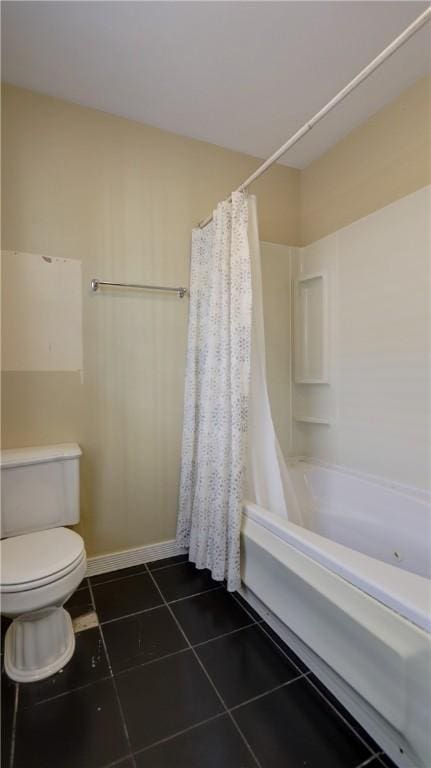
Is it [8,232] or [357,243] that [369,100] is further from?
[8,232]

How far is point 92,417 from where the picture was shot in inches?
76.8

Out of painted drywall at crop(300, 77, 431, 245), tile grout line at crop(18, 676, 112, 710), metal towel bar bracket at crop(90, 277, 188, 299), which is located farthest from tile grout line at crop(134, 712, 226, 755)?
painted drywall at crop(300, 77, 431, 245)

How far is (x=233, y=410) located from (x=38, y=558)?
3.29ft

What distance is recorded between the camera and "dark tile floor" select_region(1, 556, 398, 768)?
1039mm

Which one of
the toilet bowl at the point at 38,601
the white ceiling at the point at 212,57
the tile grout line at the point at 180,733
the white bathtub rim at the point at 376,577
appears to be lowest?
the tile grout line at the point at 180,733

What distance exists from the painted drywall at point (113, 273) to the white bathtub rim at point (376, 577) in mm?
1043

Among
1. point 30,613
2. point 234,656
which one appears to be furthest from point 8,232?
point 234,656

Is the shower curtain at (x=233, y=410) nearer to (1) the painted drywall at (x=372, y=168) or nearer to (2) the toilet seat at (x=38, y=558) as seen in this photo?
(2) the toilet seat at (x=38, y=558)

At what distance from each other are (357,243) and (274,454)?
1327mm

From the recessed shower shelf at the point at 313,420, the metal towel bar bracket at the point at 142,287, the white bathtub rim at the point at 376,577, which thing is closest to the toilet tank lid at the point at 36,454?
the metal towel bar bracket at the point at 142,287

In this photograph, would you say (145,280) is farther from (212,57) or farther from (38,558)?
(38,558)

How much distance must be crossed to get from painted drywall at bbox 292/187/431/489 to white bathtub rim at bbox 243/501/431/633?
2.70 feet

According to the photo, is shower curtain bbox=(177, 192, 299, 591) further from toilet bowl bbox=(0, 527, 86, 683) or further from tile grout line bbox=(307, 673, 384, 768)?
toilet bowl bbox=(0, 527, 86, 683)

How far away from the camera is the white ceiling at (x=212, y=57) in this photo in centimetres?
142
